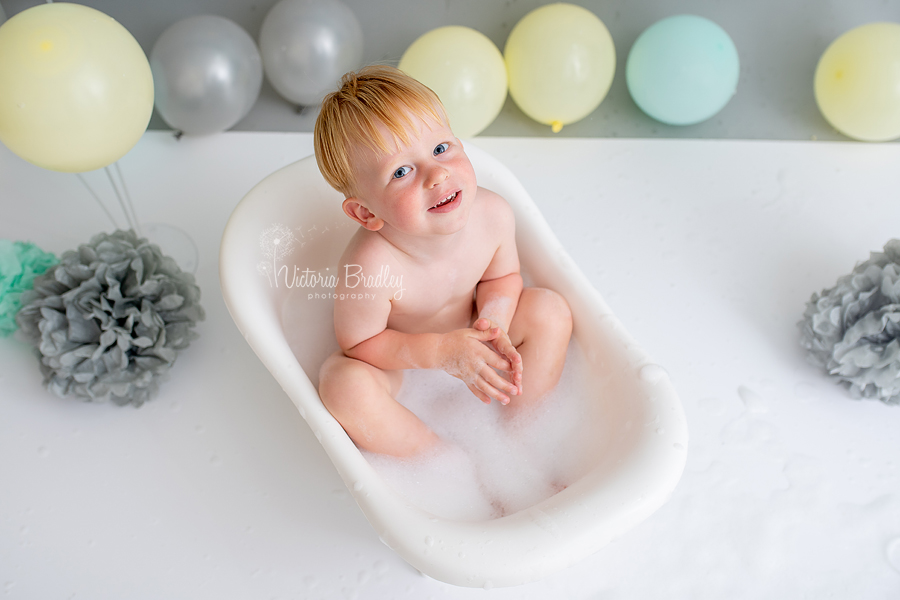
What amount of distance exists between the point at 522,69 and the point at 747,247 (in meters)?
0.68

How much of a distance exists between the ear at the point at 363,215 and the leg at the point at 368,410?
0.22m

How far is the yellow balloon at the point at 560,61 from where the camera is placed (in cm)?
162

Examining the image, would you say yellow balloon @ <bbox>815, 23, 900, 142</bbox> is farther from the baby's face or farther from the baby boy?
the baby's face

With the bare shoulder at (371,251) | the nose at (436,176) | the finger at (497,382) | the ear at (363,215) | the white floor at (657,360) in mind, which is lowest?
the white floor at (657,360)

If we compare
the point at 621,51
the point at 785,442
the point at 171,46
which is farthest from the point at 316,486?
the point at 621,51

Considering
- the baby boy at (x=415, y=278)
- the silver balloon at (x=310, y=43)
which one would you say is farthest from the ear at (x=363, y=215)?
the silver balloon at (x=310, y=43)

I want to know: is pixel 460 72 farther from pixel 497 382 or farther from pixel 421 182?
pixel 497 382

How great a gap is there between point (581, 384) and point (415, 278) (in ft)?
1.09

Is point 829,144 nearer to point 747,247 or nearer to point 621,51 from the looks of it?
point 747,247

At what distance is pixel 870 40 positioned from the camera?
1606 millimetres

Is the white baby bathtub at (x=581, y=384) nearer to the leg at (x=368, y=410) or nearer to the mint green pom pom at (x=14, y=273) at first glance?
the leg at (x=368, y=410)

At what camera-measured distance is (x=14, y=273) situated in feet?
4.56

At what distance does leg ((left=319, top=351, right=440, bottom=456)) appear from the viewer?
1.08 meters

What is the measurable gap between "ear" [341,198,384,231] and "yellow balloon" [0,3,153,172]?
512mm
